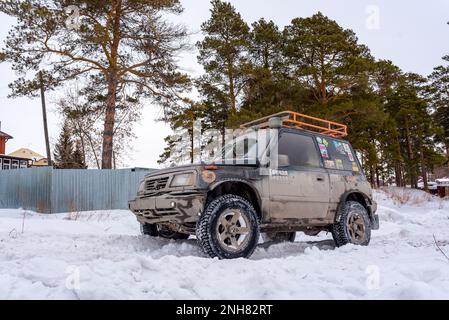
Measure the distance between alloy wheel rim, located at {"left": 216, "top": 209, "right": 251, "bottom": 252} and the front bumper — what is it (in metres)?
0.33

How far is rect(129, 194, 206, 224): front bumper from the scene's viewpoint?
4.60m

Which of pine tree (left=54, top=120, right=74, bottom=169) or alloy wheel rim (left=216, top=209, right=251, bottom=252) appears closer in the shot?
alloy wheel rim (left=216, top=209, right=251, bottom=252)

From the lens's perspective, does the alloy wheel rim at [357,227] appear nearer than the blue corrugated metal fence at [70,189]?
Yes

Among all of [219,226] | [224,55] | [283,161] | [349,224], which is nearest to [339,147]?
[349,224]

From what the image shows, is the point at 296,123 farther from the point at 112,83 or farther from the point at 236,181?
the point at 112,83

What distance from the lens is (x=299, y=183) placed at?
564 cm

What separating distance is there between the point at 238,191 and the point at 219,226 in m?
0.76

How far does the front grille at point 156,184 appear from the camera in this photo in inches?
207

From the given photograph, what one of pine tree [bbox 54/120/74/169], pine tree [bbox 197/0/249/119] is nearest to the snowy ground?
pine tree [bbox 197/0/249/119]

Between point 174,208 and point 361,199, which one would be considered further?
point 361,199

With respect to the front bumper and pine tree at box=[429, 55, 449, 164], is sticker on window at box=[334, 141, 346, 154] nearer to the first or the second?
the front bumper

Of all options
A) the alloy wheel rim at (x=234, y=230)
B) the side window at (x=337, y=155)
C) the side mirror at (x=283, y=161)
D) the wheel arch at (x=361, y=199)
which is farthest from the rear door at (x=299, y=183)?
the wheel arch at (x=361, y=199)

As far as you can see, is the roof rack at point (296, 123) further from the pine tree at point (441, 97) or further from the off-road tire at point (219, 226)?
the pine tree at point (441, 97)

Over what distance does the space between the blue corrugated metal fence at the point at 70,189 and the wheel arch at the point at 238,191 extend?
1147 cm
